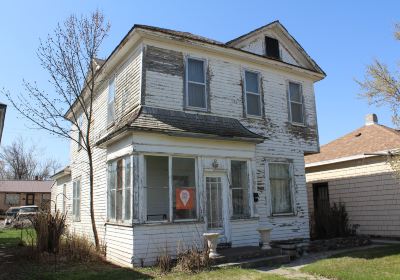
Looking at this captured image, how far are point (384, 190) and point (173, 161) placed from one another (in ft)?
31.4

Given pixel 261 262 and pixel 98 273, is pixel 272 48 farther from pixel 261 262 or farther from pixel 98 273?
pixel 98 273

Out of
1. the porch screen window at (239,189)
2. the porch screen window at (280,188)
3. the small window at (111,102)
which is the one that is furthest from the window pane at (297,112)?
the small window at (111,102)

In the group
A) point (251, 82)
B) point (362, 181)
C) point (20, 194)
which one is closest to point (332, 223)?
point (362, 181)

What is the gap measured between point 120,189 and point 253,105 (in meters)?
5.87

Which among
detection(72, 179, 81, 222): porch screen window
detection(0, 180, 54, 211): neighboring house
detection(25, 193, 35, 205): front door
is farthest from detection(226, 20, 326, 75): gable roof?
detection(25, 193, 35, 205): front door

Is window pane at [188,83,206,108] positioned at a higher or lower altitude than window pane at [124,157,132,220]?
higher

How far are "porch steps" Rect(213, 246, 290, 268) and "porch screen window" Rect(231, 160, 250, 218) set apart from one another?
1333 mm

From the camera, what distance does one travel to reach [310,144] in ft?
52.0

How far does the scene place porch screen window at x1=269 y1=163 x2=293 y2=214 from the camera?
14.3 meters

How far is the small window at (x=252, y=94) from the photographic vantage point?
1436 centimetres

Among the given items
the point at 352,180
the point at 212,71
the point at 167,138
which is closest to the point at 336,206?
the point at 352,180

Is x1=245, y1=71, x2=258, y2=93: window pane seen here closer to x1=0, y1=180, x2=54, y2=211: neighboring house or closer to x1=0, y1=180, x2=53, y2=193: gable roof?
x1=0, y1=180, x2=54, y2=211: neighboring house

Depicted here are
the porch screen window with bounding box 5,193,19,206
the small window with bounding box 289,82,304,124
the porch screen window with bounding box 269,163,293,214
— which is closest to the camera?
the porch screen window with bounding box 269,163,293,214

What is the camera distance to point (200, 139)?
A: 463 inches
